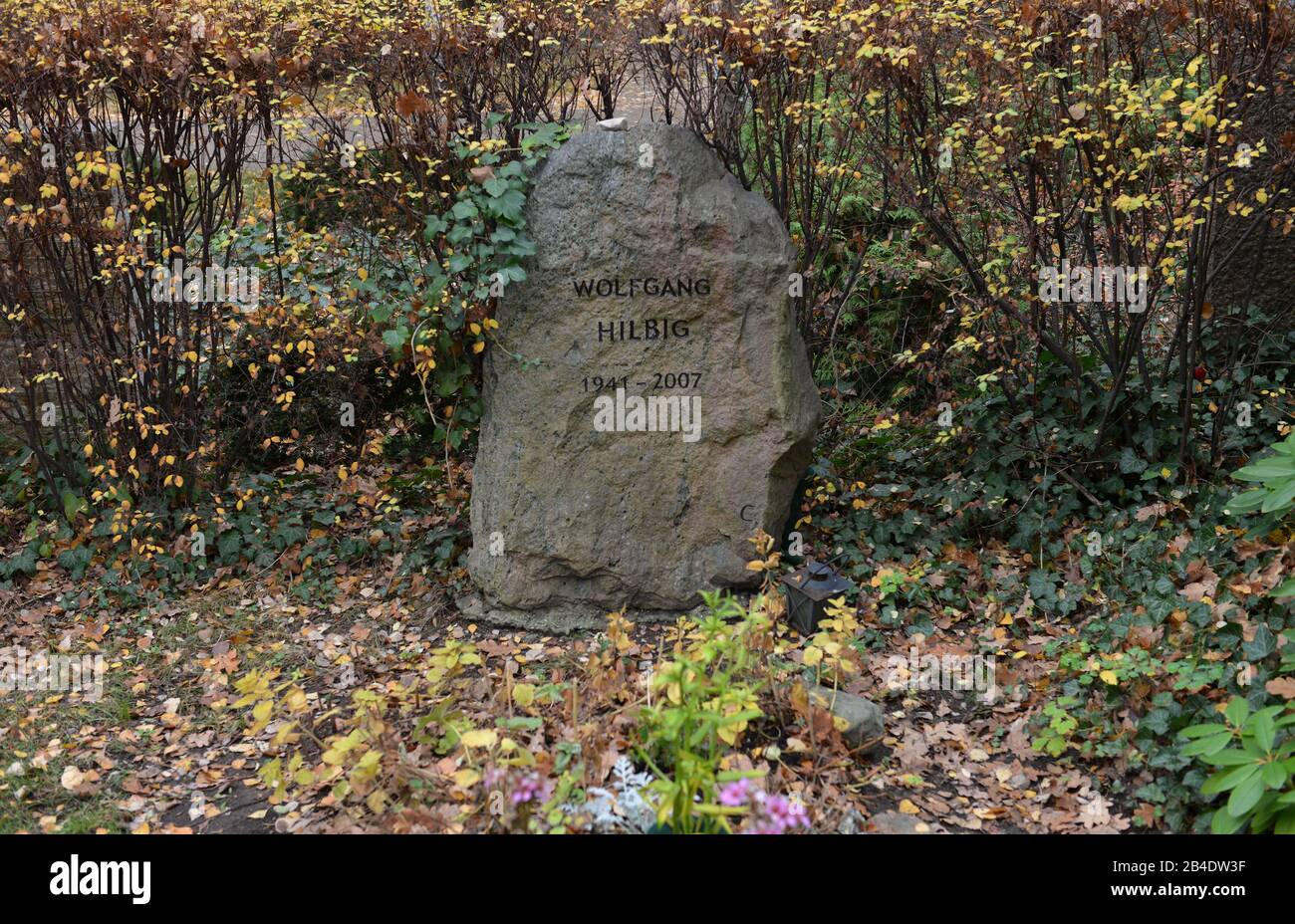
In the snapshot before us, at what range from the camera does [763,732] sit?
138 inches

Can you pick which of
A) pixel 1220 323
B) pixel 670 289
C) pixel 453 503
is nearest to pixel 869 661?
pixel 670 289

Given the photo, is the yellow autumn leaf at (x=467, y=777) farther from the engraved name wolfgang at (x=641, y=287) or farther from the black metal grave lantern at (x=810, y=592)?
the engraved name wolfgang at (x=641, y=287)

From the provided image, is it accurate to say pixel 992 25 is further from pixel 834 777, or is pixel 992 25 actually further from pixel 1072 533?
pixel 834 777

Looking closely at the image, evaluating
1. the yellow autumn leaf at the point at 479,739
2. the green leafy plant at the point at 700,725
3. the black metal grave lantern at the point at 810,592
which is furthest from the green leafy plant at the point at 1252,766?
the yellow autumn leaf at the point at 479,739

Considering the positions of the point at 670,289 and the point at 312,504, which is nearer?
the point at 670,289

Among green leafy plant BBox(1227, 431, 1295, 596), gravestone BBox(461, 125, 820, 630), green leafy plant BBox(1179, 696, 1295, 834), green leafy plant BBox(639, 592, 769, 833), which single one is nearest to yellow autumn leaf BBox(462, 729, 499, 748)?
green leafy plant BBox(639, 592, 769, 833)

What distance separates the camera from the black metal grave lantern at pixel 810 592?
4395 millimetres

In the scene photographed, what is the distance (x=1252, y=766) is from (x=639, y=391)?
268 centimetres

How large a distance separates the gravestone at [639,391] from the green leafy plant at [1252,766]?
2088 millimetres

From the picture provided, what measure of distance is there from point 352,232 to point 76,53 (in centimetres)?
143

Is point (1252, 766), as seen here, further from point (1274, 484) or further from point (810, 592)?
point (810, 592)

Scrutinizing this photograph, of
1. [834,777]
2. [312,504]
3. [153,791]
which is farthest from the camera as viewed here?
[312,504]

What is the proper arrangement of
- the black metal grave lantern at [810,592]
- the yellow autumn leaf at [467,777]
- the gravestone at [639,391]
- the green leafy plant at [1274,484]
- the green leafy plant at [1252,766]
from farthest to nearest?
the gravestone at [639,391], the black metal grave lantern at [810,592], the green leafy plant at [1274,484], the yellow autumn leaf at [467,777], the green leafy plant at [1252,766]

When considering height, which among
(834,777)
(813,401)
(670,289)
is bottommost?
(834,777)
